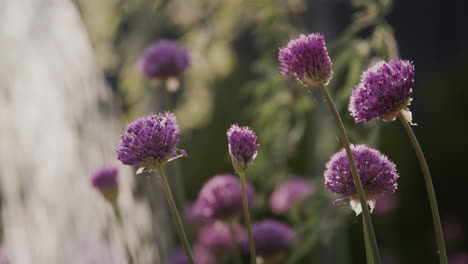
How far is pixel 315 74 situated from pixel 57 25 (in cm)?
141

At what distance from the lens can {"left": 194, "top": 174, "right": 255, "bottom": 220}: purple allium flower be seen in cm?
142

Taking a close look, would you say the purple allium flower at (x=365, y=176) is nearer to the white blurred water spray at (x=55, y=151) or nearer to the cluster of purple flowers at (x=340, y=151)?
the cluster of purple flowers at (x=340, y=151)

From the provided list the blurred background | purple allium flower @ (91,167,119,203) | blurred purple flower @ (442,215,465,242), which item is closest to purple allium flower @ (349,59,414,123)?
the blurred background

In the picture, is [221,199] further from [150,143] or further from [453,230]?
[453,230]

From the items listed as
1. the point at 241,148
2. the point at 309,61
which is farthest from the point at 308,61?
the point at 241,148

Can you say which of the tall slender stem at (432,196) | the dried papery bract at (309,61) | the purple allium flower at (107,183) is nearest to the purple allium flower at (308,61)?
the dried papery bract at (309,61)

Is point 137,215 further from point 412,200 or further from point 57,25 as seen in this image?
point 412,200

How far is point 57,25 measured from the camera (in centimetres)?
196

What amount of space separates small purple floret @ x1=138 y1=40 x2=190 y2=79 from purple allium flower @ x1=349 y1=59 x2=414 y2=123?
100 centimetres

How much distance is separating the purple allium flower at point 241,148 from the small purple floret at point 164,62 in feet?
3.11

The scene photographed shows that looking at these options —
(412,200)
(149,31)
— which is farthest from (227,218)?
(412,200)

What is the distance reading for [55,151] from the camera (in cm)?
158

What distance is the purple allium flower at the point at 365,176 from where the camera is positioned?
2.40 feet

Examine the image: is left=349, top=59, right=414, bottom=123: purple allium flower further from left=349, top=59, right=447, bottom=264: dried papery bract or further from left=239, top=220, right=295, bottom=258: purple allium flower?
left=239, top=220, right=295, bottom=258: purple allium flower
